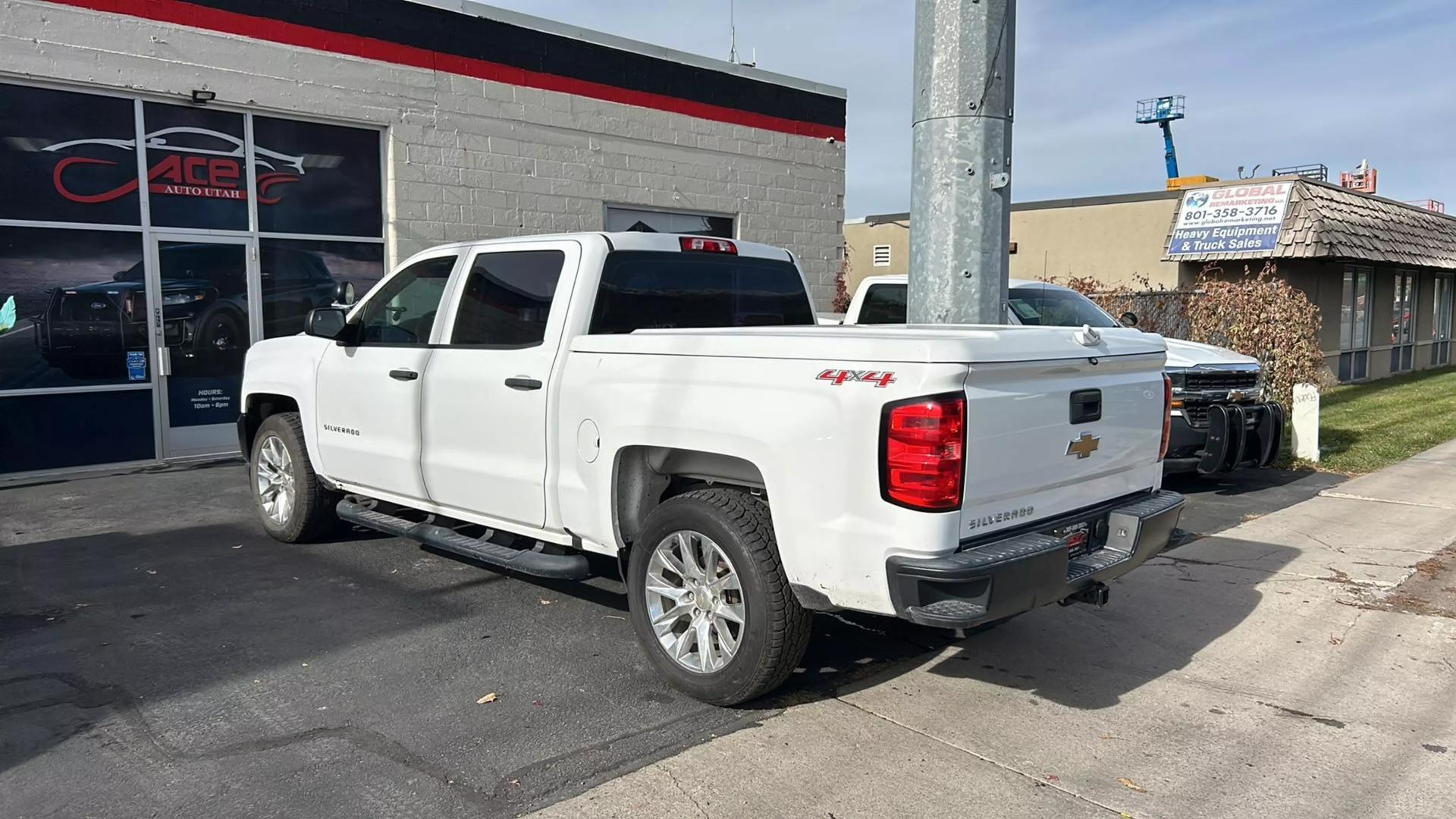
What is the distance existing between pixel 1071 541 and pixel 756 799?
173 cm

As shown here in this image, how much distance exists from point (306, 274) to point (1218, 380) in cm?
914

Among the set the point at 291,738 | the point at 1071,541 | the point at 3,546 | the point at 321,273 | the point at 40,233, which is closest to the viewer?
the point at 291,738

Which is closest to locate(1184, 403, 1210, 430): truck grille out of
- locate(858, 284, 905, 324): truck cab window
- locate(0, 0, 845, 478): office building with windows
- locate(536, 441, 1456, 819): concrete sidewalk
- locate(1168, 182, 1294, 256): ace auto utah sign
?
locate(858, 284, 905, 324): truck cab window

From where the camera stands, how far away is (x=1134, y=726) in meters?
4.36

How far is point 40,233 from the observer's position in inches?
380

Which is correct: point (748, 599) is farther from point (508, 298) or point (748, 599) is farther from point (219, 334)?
point (219, 334)

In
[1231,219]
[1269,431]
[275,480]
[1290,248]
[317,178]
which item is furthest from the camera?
[1231,219]

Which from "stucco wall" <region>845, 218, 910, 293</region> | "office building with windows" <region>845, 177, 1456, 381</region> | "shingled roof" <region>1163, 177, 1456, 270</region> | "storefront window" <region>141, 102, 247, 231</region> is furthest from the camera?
"stucco wall" <region>845, 218, 910, 293</region>

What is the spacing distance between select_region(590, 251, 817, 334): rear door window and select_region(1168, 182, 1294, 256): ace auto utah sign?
47.7 ft

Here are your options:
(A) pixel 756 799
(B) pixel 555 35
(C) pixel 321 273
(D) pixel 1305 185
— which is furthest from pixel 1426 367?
(A) pixel 756 799

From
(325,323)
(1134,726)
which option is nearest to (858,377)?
(1134,726)

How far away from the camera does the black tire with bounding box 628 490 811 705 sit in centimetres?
414

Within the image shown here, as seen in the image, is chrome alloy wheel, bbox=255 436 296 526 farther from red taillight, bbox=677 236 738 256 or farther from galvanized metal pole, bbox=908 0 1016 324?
galvanized metal pole, bbox=908 0 1016 324

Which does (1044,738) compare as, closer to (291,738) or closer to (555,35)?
(291,738)
